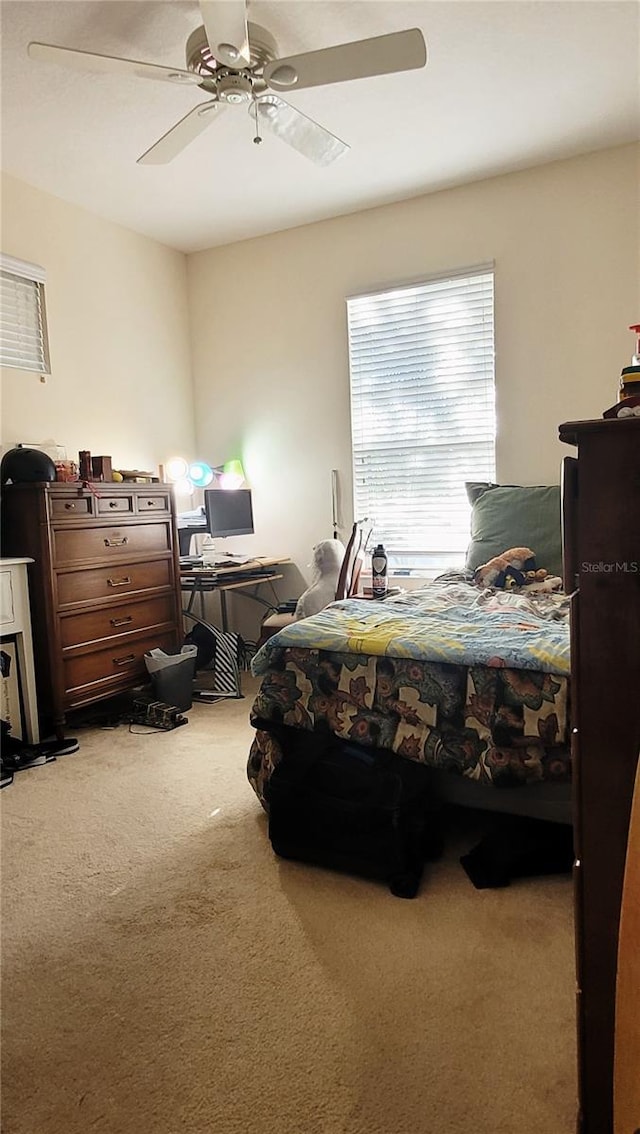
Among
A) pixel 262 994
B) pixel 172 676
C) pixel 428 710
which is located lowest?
pixel 262 994

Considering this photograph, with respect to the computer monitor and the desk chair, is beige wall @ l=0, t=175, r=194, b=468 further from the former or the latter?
the desk chair

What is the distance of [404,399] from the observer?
389 cm

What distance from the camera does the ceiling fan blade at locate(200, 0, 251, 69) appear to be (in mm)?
1779

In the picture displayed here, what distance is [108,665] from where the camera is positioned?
3.23 meters

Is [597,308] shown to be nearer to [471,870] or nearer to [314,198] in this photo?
[314,198]

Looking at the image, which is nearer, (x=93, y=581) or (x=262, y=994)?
(x=262, y=994)

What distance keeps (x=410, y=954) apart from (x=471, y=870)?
14.0 inches

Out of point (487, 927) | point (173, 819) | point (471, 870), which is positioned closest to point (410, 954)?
point (487, 927)

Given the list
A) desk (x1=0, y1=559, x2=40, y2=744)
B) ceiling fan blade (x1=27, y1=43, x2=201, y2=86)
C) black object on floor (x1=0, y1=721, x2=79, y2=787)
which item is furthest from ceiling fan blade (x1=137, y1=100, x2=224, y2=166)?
black object on floor (x1=0, y1=721, x2=79, y2=787)

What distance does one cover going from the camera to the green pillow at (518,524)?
10.0 feet

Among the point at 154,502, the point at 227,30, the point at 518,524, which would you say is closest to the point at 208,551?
the point at 154,502

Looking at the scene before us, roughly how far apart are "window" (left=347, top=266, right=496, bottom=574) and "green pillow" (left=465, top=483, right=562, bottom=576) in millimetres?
394

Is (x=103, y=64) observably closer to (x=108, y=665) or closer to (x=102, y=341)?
(x=102, y=341)

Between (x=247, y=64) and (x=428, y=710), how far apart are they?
2132 millimetres
